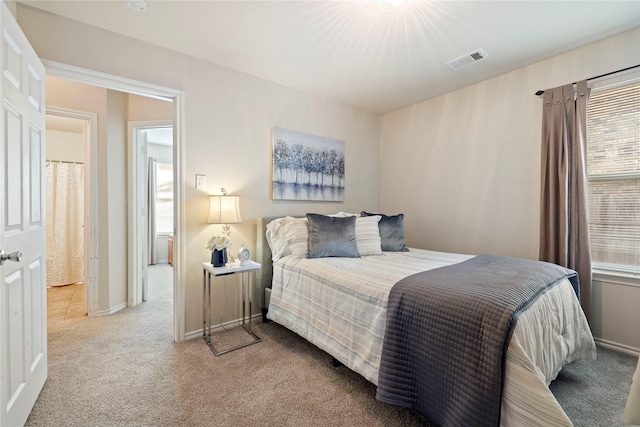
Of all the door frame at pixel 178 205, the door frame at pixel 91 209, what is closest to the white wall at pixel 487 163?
the door frame at pixel 178 205

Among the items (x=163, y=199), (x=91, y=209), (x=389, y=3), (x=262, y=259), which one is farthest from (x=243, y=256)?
(x=163, y=199)

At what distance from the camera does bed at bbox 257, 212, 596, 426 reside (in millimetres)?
1132

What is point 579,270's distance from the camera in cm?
231

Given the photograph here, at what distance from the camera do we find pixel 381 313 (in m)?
1.61

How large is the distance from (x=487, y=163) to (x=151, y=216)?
590 cm

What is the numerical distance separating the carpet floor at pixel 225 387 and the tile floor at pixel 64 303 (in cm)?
50

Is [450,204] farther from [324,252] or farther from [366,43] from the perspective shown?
[366,43]

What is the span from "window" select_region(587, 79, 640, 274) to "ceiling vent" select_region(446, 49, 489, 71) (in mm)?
960

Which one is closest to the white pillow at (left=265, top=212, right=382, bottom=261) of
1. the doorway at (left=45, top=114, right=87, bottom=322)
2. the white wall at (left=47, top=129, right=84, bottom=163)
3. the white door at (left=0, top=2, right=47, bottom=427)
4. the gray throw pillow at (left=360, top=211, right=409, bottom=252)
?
the gray throw pillow at (left=360, top=211, right=409, bottom=252)

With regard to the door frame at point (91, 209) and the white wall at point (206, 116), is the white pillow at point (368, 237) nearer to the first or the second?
the white wall at point (206, 116)

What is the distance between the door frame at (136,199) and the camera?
311 cm

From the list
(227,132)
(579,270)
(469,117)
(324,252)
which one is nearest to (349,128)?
(469,117)

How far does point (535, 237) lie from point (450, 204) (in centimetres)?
88

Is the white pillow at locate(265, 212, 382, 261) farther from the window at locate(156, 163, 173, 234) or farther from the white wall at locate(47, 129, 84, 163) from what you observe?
the window at locate(156, 163, 173, 234)
